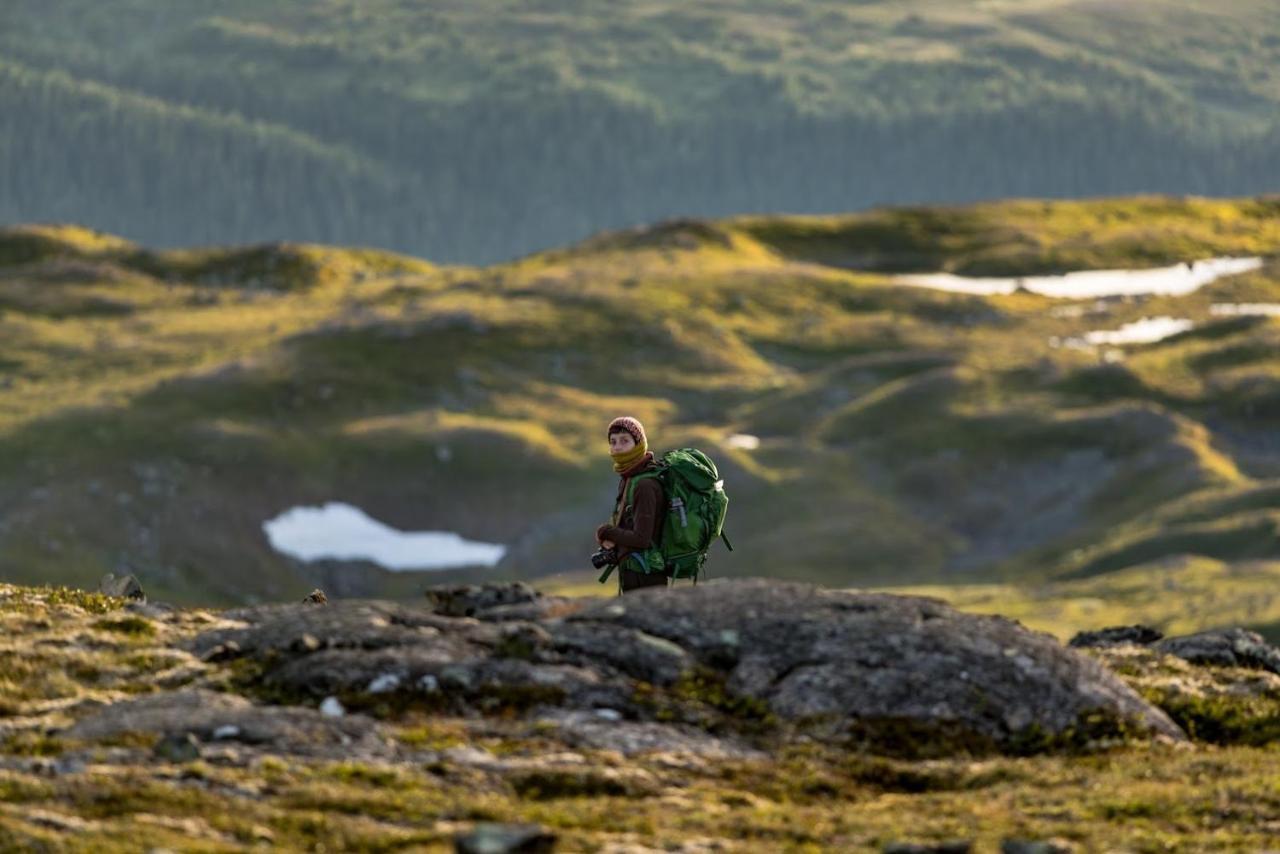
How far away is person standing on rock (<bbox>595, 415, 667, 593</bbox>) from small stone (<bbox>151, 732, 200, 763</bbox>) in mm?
7940

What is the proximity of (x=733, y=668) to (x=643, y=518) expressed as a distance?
379cm

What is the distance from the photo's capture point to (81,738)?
73.4 ft

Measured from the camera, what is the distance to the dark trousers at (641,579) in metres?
29.6

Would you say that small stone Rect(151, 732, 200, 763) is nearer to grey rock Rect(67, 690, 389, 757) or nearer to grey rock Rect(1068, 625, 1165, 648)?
grey rock Rect(67, 690, 389, 757)

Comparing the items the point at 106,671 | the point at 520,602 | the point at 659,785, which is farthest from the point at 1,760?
the point at 520,602

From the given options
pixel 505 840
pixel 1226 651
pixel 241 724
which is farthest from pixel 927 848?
pixel 1226 651

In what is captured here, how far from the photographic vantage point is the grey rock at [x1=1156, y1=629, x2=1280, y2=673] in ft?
96.9

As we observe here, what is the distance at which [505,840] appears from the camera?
1895 cm

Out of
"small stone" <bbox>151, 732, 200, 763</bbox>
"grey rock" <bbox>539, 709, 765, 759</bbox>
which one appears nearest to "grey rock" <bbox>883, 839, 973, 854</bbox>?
"grey rock" <bbox>539, 709, 765, 759</bbox>

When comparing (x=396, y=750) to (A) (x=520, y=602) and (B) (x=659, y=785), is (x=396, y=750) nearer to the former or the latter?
(B) (x=659, y=785)

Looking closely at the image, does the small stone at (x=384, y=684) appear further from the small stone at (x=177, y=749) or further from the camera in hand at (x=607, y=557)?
the camera in hand at (x=607, y=557)

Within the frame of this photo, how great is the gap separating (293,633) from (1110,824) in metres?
9.89

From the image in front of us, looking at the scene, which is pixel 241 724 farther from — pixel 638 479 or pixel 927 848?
pixel 638 479

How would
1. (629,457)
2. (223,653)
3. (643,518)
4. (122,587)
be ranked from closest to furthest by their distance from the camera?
(223,653)
(643,518)
(629,457)
(122,587)
